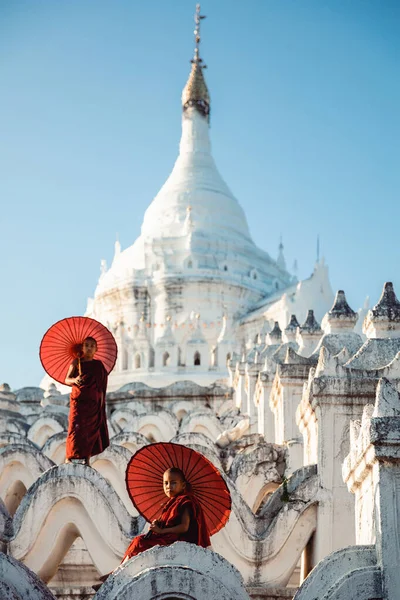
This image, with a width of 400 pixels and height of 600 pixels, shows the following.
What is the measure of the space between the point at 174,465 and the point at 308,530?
11.6ft

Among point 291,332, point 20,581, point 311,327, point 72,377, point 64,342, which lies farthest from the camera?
point 291,332

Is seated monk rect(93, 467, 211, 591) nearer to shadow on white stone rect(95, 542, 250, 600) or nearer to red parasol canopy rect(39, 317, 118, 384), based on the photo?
shadow on white stone rect(95, 542, 250, 600)

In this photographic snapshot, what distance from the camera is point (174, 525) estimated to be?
8.27 m

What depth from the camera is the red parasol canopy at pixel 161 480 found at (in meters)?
8.84

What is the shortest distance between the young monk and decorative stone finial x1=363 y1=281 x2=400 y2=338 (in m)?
3.45

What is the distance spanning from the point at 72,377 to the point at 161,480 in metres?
3.12

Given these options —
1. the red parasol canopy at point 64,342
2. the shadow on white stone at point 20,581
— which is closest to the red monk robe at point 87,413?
the red parasol canopy at point 64,342

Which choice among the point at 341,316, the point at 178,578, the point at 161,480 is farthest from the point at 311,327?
the point at 178,578

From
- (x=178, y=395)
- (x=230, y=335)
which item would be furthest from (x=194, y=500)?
(x=230, y=335)

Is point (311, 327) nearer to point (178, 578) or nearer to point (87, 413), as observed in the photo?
point (87, 413)

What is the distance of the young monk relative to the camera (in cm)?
1166

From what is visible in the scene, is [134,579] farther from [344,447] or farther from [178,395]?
[178,395]

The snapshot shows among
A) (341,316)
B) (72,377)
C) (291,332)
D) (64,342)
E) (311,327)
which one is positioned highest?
(291,332)

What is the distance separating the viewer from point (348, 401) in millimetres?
11469
